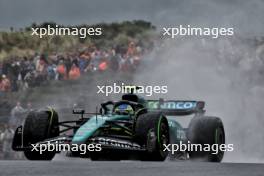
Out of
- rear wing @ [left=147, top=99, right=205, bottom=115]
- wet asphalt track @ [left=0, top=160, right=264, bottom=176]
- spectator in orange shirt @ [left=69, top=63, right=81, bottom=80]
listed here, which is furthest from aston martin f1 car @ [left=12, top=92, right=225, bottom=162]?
spectator in orange shirt @ [left=69, top=63, right=81, bottom=80]

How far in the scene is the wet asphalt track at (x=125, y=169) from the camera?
13.7 meters

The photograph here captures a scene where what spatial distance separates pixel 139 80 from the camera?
3509 centimetres

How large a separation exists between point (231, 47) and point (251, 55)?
80 centimetres

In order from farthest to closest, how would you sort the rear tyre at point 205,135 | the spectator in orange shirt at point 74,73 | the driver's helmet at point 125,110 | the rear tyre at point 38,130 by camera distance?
the spectator in orange shirt at point 74,73
the rear tyre at point 205,135
the driver's helmet at point 125,110
the rear tyre at point 38,130

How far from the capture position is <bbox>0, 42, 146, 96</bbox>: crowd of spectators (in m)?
35.1

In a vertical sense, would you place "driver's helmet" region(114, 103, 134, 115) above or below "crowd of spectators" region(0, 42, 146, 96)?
below

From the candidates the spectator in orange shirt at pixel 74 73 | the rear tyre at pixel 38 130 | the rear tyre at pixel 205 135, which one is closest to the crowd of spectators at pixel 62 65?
the spectator in orange shirt at pixel 74 73

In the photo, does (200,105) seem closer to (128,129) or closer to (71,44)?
(128,129)

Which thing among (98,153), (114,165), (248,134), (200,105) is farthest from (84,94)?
(114,165)

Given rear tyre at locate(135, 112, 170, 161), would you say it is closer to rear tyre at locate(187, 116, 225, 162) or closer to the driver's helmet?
the driver's helmet

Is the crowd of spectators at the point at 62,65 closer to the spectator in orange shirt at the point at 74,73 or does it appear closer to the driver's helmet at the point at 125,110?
the spectator in orange shirt at the point at 74,73

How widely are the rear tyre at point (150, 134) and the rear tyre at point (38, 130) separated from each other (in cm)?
187

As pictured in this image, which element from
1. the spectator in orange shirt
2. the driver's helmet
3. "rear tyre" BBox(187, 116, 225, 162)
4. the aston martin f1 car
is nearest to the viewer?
the aston martin f1 car

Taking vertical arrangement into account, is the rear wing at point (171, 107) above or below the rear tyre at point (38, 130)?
above
